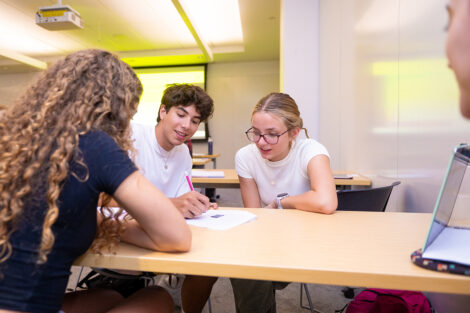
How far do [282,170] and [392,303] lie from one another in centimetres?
72

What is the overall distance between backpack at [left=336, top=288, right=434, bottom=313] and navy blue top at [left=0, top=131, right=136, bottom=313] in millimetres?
1020

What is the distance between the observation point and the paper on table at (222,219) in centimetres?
97

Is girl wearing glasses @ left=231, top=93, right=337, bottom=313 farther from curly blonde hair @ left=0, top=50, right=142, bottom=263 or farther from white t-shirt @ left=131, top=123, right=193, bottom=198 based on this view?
curly blonde hair @ left=0, top=50, right=142, bottom=263

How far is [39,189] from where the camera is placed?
0.65 metres

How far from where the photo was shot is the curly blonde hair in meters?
0.64

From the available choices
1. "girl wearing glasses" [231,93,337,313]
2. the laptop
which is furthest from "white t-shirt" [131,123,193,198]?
the laptop

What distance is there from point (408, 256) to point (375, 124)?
1540 mm

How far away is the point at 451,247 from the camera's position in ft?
2.27

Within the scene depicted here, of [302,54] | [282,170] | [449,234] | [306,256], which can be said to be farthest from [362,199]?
[302,54]

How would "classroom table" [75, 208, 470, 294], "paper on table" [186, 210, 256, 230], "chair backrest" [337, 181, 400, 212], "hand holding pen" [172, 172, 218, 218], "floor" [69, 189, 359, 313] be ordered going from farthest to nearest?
"floor" [69, 189, 359, 313]
"chair backrest" [337, 181, 400, 212]
"hand holding pen" [172, 172, 218, 218]
"paper on table" [186, 210, 256, 230]
"classroom table" [75, 208, 470, 294]

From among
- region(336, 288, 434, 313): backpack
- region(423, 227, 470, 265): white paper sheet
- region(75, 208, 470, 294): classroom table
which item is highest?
region(423, 227, 470, 265): white paper sheet

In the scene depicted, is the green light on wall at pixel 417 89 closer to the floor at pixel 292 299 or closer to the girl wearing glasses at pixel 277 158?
the girl wearing glasses at pixel 277 158

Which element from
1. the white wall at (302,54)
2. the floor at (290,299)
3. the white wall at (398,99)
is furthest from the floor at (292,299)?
the white wall at (302,54)

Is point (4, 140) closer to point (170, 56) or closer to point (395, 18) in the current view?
point (395, 18)
